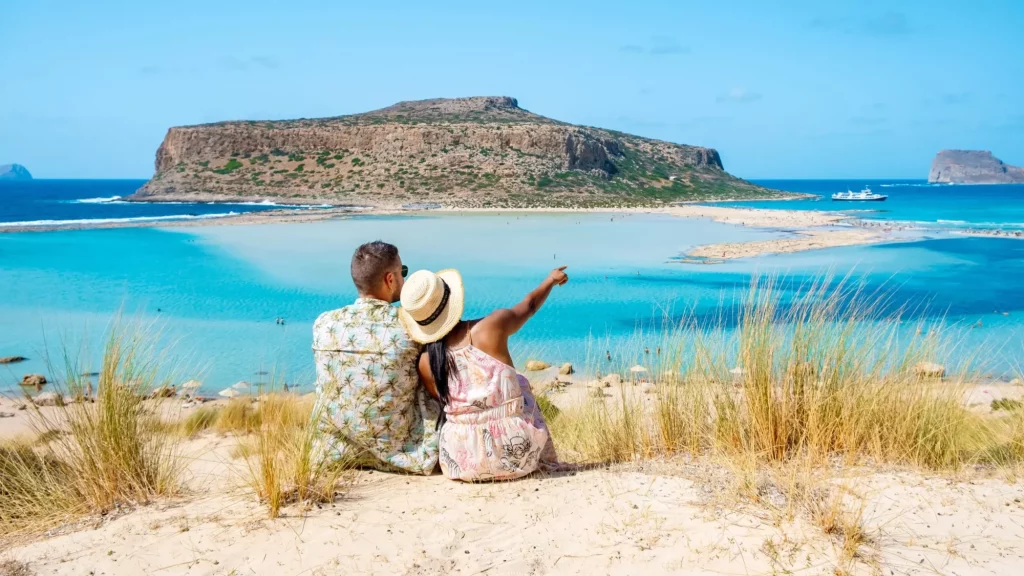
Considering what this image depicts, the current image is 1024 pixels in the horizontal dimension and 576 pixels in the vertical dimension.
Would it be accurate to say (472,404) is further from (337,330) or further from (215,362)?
(215,362)

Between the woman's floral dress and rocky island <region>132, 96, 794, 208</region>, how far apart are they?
44268 millimetres

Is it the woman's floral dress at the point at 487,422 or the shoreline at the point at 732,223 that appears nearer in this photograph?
the woman's floral dress at the point at 487,422

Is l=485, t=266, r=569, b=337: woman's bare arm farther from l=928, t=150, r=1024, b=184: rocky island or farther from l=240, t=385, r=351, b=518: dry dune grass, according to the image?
l=928, t=150, r=1024, b=184: rocky island

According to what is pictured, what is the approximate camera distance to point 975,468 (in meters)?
3.81

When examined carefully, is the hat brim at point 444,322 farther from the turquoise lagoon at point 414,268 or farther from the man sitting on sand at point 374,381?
the turquoise lagoon at point 414,268

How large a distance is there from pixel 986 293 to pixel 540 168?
4415 cm

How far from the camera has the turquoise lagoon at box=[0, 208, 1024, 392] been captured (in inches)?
399

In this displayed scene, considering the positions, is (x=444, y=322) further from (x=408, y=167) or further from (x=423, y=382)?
(x=408, y=167)

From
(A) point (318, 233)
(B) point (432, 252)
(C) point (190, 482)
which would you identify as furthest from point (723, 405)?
(A) point (318, 233)

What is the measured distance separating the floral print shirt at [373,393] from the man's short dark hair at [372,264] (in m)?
0.09

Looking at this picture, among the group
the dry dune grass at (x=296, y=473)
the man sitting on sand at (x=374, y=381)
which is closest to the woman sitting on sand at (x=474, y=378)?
the man sitting on sand at (x=374, y=381)

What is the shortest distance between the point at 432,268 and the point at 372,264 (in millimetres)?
14223

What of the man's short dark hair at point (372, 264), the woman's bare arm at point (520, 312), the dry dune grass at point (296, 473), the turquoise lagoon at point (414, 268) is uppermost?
the man's short dark hair at point (372, 264)

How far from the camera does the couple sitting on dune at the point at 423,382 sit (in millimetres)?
3574
